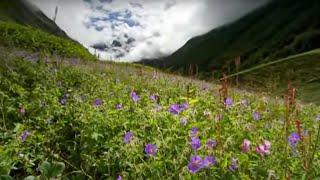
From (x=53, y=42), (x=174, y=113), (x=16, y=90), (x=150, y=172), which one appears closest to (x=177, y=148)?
(x=150, y=172)

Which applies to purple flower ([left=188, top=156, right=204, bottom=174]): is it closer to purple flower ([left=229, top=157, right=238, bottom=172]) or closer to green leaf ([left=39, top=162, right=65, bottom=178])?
purple flower ([left=229, top=157, right=238, bottom=172])

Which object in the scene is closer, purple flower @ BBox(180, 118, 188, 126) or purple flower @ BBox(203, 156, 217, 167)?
purple flower @ BBox(203, 156, 217, 167)

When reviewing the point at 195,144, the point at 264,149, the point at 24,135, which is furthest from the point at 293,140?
the point at 24,135

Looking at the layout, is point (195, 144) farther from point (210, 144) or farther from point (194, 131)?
point (194, 131)

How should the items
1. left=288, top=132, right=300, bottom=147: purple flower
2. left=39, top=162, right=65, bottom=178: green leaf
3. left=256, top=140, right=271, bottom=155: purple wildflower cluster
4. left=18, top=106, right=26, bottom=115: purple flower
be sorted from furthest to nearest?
1. left=18, top=106, right=26, bottom=115: purple flower
2. left=288, top=132, right=300, bottom=147: purple flower
3. left=256, top=140, right=271, bottom=155: purple wildflower cluster
4. left=39, top=162, right=65, bottom=178: green leaf

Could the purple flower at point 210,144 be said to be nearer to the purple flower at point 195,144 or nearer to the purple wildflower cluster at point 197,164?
the purple flower at point 195,144

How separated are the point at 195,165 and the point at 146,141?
1383 mm

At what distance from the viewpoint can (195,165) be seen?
4.25 metres

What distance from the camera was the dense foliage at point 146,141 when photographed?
451cm

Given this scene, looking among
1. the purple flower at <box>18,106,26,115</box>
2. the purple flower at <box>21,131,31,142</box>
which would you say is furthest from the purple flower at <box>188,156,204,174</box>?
the purple flower at <box>18,106,26,115</box>

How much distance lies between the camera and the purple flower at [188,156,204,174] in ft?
13.9

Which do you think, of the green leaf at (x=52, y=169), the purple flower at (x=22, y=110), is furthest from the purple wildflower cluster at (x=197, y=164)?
the purple flower at (x=22, y=110)

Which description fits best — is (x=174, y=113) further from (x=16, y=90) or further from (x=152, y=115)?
(x=16, y=90)

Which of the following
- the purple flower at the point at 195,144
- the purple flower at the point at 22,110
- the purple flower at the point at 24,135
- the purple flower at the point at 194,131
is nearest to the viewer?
the purple flower at the point at 195,144
